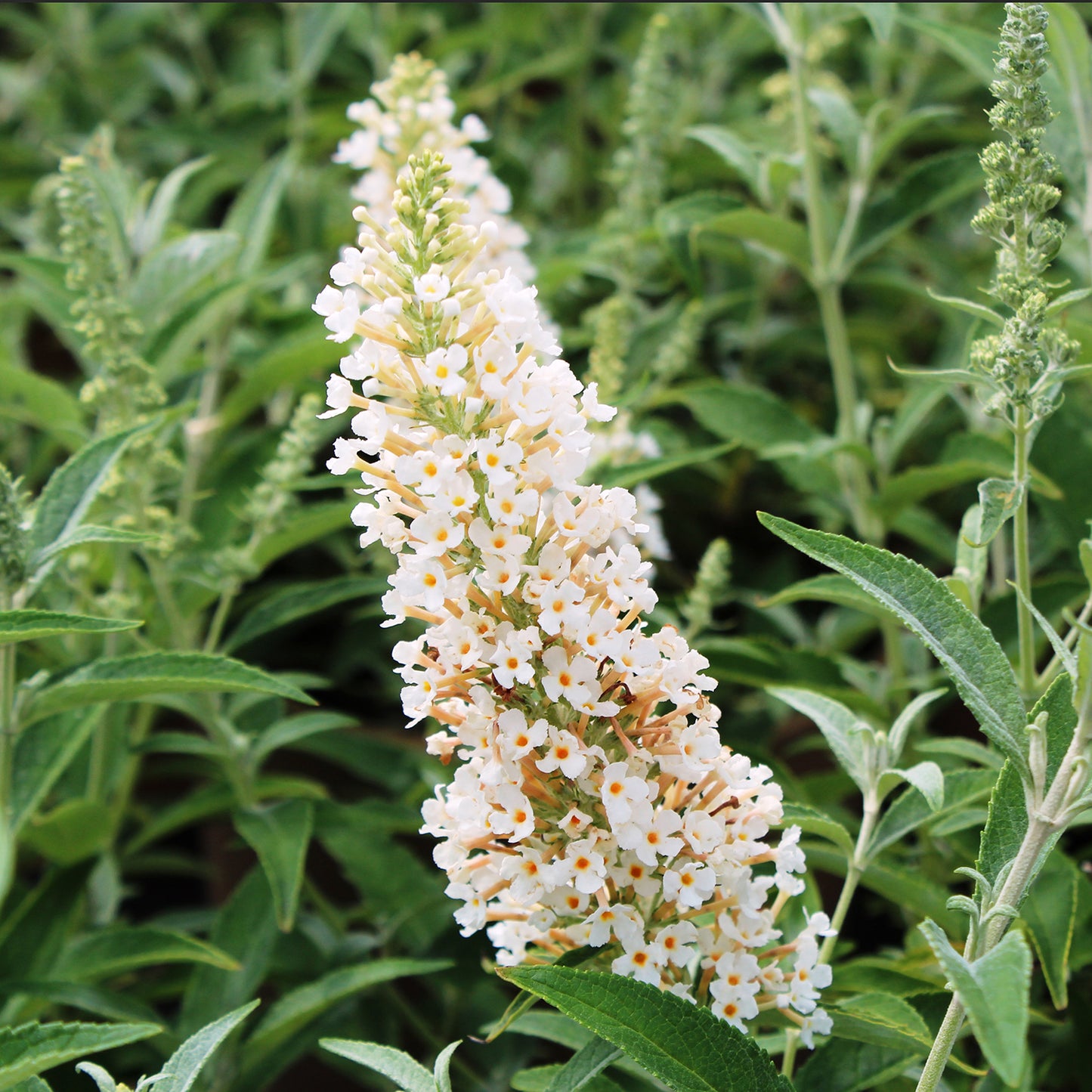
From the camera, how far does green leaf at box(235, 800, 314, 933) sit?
145 centimetres

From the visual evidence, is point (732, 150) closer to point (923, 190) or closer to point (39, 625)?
point (923, 190)

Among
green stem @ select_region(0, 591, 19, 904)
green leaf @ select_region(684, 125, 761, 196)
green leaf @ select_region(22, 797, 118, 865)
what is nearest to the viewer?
green stem @ select_region(0, 591, 19, 904)

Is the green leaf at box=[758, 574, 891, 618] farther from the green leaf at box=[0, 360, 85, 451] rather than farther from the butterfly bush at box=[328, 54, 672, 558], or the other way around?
the green leaf at box=[0, 360, 85, 451]

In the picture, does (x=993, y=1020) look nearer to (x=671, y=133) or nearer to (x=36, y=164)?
(x=671, y=133)

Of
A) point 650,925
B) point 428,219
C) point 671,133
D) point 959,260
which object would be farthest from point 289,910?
point 959,260

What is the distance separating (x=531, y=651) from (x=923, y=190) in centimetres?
137

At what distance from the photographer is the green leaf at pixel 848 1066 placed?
117cm

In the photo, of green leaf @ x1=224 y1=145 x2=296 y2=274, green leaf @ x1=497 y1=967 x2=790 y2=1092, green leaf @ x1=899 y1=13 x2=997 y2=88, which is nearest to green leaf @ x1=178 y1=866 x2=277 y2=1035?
green leaf @ x1=497 y1=967 x2=790 y2=1092

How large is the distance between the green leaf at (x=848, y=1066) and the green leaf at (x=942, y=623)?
1.30ft

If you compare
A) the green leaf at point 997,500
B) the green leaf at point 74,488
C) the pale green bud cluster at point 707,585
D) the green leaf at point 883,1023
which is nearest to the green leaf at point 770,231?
the pale green bud cluster at point 707,585

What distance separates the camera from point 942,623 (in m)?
1.01

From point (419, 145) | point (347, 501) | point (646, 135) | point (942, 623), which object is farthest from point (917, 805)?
point (646, 135)

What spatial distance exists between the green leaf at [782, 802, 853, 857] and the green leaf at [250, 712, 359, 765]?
26.3 inches

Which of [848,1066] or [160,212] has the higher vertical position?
[160,212]
